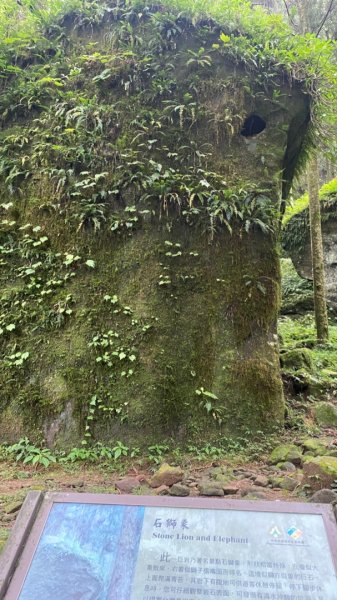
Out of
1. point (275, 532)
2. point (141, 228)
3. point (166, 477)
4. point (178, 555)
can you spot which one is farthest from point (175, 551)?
point (141, 228)

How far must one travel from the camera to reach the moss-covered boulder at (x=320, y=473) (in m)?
4.04

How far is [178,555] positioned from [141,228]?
4.65m

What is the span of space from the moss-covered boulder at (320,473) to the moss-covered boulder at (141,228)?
5.03ft

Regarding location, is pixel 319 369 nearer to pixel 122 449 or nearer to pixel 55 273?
pixel 122 449

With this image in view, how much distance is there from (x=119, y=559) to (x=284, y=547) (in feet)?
3.01

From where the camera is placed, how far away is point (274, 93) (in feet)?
21.6

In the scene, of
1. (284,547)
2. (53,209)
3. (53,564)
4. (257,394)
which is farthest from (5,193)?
(284,547)

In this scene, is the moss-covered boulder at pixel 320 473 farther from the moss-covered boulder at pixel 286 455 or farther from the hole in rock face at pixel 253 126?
the hole in rock face at pixel 253 126

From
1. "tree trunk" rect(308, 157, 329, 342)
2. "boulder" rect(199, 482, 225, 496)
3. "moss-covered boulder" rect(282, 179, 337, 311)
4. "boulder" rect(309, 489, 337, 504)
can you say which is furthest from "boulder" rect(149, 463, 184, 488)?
"moss-covered boulder" rect(282, 179, 337, 311)

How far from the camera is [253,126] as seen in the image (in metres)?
6.96

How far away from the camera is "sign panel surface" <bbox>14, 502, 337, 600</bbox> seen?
2098 mm

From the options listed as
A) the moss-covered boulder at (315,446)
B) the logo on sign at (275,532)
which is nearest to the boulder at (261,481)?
the moss-covered boulder at (315,446)

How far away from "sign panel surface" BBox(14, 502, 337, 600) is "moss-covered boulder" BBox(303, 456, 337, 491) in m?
1.87

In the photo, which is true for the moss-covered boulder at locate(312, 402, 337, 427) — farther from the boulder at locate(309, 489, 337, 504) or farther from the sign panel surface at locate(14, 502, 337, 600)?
the sign panel surface at locate(14, 502, 337, 600)
